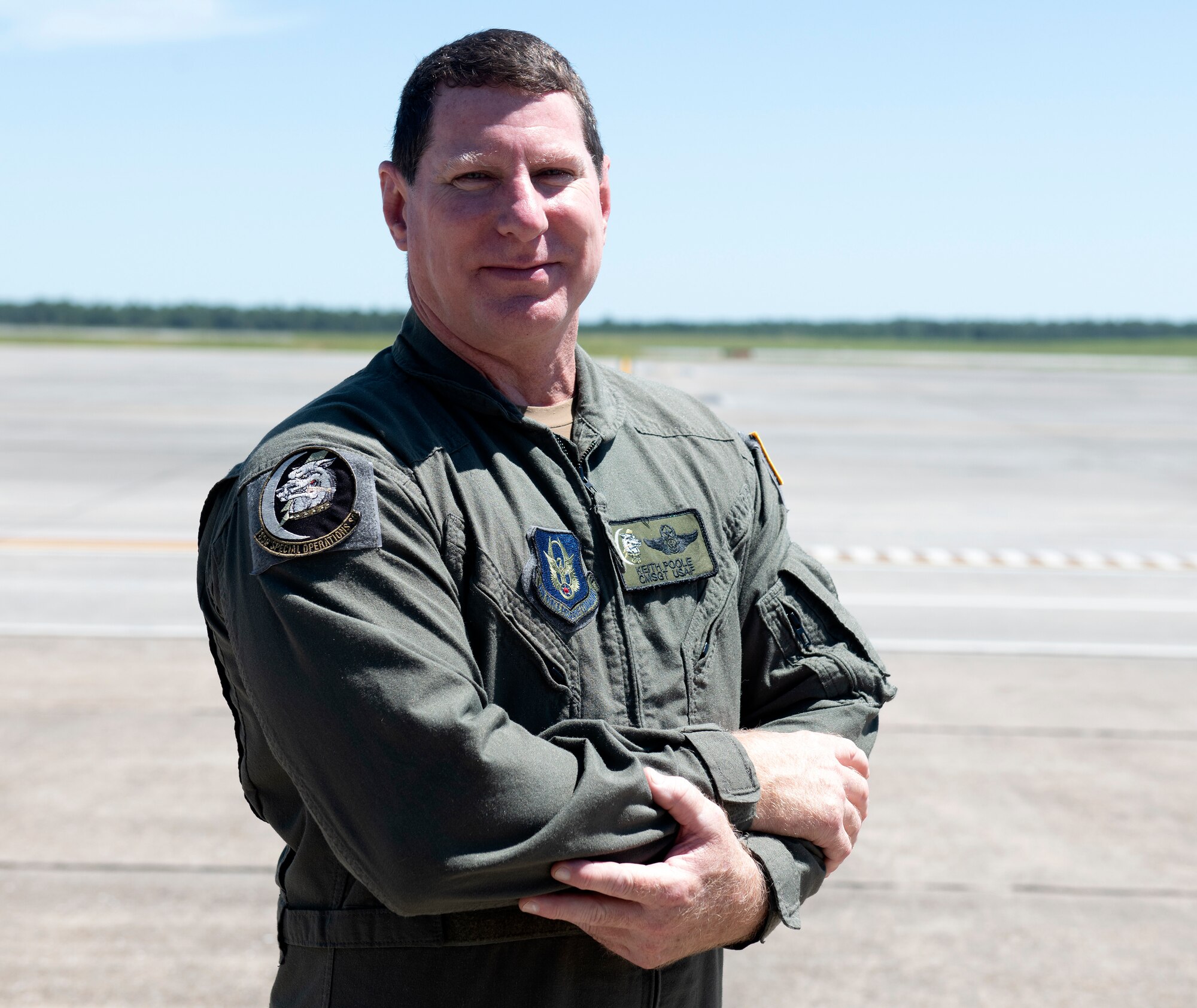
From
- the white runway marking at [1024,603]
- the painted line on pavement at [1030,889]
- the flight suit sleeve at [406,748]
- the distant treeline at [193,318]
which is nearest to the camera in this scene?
the flight suit sleeve at [406,748]

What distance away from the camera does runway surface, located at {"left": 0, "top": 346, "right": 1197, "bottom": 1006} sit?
11.6ft

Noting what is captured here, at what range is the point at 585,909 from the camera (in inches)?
57.8

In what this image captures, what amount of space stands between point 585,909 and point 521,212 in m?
0.92

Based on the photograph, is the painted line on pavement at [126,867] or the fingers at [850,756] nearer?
the fingers at [850,756]

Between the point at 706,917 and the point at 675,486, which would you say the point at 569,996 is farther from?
the point at 675,486

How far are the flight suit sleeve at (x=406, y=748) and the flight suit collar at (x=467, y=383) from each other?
257 millimetres

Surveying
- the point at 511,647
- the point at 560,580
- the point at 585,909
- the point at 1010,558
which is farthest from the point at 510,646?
the point at 1010,558

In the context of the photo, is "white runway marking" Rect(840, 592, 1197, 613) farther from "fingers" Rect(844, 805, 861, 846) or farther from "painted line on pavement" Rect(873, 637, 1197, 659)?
"fingers" Rect(844, 805, 861, 846)

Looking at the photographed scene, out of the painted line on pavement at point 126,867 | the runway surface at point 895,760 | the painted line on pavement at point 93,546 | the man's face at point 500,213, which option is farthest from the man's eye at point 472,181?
the painted line on pavement at point 93,546

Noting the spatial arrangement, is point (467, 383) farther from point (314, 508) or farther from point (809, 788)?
point (809, 788)

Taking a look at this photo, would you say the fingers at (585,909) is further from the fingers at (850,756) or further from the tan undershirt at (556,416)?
the tan undershirt at (556,416)

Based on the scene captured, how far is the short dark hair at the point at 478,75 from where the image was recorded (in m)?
1.63

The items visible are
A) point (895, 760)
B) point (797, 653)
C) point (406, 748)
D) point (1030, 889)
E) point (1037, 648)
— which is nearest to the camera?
point (406, 748)

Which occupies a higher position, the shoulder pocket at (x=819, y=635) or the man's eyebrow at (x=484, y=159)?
the man's eyebrow at (x=484, y=159)
